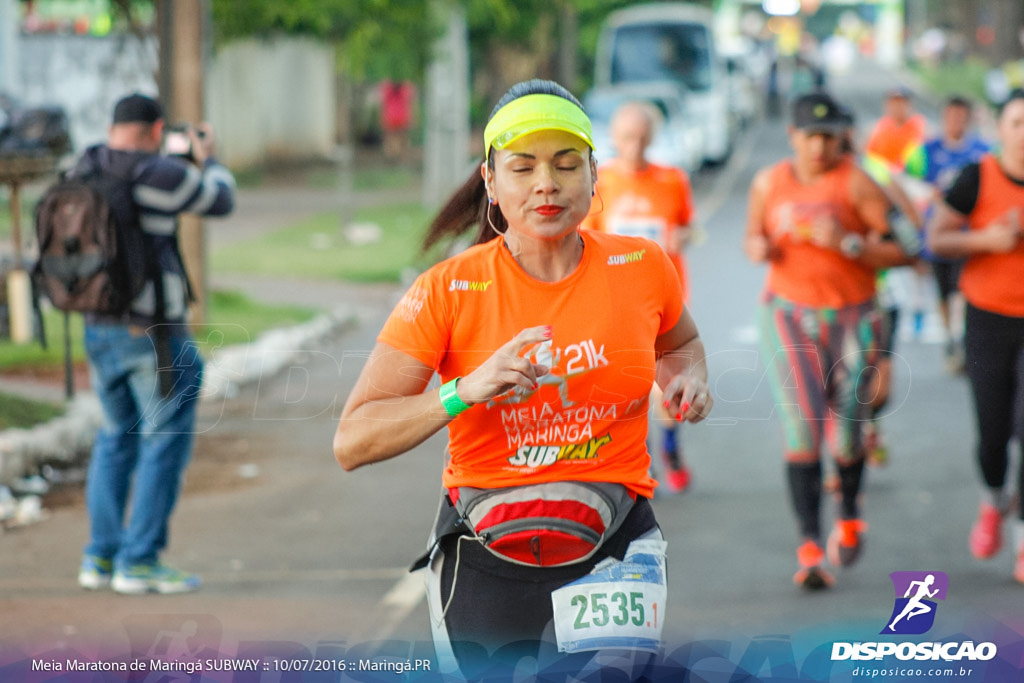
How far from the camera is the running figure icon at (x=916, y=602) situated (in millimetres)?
4770

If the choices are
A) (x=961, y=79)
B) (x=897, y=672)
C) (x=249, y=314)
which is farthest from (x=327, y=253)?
(x=961, y=79)

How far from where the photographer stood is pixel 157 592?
6031mm

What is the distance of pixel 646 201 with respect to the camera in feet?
26.0

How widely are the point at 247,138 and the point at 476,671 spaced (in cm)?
3075

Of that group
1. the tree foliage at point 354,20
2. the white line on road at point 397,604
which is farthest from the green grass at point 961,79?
the white line on road at point 397,604

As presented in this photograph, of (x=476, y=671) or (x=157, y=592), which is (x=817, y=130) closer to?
(x=157, y=592)

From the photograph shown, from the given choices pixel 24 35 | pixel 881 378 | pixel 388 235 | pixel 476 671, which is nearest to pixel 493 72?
pixel 24 35

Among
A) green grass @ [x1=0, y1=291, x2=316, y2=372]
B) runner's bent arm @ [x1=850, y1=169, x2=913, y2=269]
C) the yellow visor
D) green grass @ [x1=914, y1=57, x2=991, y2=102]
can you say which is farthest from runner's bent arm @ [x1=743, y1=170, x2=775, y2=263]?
green grass @ [x1=914, y1=57, x2=991, y2=102]

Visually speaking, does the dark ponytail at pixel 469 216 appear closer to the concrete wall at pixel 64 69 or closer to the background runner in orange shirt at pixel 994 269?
the background runner in orange shirt at pixel 994 269

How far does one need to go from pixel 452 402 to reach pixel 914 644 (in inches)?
89.8

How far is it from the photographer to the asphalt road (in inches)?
7.8

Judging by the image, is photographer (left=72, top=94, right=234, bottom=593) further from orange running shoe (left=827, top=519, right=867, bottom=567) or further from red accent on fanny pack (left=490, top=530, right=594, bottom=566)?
red accent on fanny pack (left=490, top=530, right=594, bottom=566)

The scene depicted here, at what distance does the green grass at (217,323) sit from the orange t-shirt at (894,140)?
5798mm

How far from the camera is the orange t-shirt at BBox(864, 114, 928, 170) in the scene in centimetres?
1473
